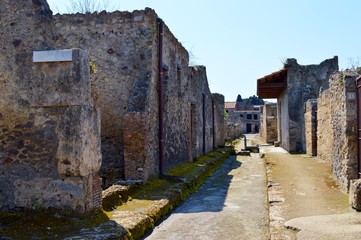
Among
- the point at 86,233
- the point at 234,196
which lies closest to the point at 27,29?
the point at 86,233

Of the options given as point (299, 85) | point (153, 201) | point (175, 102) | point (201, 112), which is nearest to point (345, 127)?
point (153, 201)

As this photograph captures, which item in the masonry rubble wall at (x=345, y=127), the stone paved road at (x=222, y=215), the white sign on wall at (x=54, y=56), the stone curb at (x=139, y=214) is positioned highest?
the white sign on wall at (x=54, y=56)

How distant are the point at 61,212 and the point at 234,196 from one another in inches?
179

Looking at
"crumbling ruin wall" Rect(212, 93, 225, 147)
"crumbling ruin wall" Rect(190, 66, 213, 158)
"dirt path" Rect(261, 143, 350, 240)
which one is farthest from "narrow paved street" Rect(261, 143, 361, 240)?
"crumbling ruin wall" Rect(212, 93, 225, 147)

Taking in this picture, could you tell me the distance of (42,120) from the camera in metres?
6.05

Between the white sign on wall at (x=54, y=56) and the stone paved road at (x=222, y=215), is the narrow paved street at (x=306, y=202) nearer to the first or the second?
the stone paved road at (x=222, y=215)

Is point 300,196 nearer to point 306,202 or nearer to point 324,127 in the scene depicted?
point 306,202

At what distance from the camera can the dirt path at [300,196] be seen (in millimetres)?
6352

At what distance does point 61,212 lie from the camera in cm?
587

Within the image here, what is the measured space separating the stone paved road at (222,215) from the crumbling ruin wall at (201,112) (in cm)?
551

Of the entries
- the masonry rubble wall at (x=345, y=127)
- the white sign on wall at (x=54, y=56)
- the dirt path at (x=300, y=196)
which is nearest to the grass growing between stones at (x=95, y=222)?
the dirt path at (x=300, y=196)

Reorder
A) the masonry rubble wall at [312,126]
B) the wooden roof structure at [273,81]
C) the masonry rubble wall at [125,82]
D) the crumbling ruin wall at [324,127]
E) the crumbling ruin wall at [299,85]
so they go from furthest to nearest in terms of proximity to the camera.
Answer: the wooden roof structure at [273,81] < the crumbling ruin wall at [299,85] < the masonry rubble wall at [312,126] < the crumbling ruin wall at [324,127] < the masonry rubble wall at [125,82]

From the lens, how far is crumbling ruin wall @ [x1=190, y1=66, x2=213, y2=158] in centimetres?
1688

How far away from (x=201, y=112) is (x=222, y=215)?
38.5 ft
